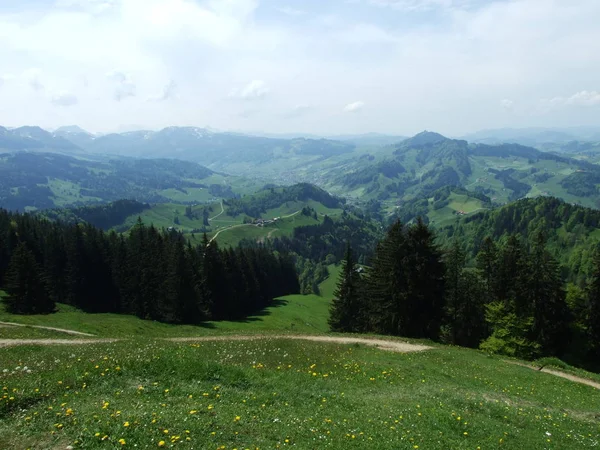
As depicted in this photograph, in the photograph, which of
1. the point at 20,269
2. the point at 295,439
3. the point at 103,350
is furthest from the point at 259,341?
the point at 20,269

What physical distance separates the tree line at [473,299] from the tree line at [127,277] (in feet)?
96.1

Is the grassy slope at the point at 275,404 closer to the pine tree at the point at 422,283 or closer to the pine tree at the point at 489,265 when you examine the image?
the pine tree at the point at 422,283

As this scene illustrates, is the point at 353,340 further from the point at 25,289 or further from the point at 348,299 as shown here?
the point at 25,289

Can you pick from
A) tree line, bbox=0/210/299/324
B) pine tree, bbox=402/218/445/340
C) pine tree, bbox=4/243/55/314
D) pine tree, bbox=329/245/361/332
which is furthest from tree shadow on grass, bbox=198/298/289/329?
pine tree, bbox=402/218/445/340

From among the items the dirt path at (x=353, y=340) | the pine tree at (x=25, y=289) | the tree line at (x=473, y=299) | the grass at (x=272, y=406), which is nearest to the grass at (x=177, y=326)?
the pine tree at (x=25, y=289)

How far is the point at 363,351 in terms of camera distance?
33406 millimetres

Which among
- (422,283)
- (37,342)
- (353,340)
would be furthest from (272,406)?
(422,283)

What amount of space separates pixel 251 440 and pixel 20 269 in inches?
2963

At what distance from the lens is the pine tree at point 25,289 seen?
6719cm

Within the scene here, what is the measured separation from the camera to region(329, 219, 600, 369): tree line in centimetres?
4809

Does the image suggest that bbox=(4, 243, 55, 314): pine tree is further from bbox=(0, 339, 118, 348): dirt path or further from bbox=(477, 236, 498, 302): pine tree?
bbox=(477, 236, 498, 302): pine tree

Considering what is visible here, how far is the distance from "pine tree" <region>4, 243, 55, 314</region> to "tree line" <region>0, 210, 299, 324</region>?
0.50ft

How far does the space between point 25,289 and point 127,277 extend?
1994 cm

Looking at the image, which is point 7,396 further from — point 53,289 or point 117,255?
point 53,289
